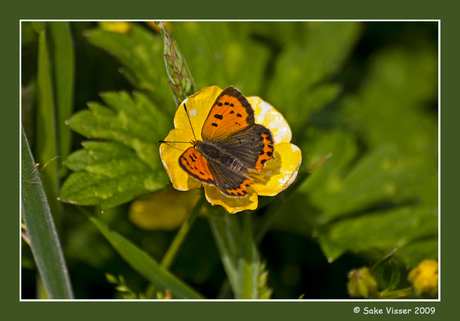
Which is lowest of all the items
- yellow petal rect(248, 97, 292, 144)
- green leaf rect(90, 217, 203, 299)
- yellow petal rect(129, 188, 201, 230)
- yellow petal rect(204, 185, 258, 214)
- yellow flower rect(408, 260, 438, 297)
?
yellow flower rect(408, 260, 438, 297)

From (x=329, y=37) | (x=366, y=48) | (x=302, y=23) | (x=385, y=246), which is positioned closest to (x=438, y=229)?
(x=385, y=246)

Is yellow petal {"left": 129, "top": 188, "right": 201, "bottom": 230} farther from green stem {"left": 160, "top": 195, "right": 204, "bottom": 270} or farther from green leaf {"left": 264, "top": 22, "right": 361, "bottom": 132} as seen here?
green leaf {"left": 264, "top": 22, "right": 361, "bottom": 132}

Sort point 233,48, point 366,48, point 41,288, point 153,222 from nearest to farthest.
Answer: point 41,288 < point 153,222 < point 233,48 < point 366,48

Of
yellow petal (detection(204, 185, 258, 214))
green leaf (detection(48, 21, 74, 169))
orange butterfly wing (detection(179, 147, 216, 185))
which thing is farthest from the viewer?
green leaf (detection(48, 21, 74, 169))

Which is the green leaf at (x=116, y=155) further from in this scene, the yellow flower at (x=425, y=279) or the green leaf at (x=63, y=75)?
the yellow flower at (x=425, y=279)

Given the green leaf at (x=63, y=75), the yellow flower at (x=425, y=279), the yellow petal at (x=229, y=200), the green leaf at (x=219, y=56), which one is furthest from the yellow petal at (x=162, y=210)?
the yellow flower at (x=425, y=279)

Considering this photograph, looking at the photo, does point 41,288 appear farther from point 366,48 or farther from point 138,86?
point 366,48

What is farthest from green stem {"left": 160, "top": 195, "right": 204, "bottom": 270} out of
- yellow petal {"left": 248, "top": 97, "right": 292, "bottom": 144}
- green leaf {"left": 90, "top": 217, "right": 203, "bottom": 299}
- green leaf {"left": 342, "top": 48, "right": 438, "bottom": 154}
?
green leaf {"left": 342, "top": 48, "right": 438, "bottom": 154}
